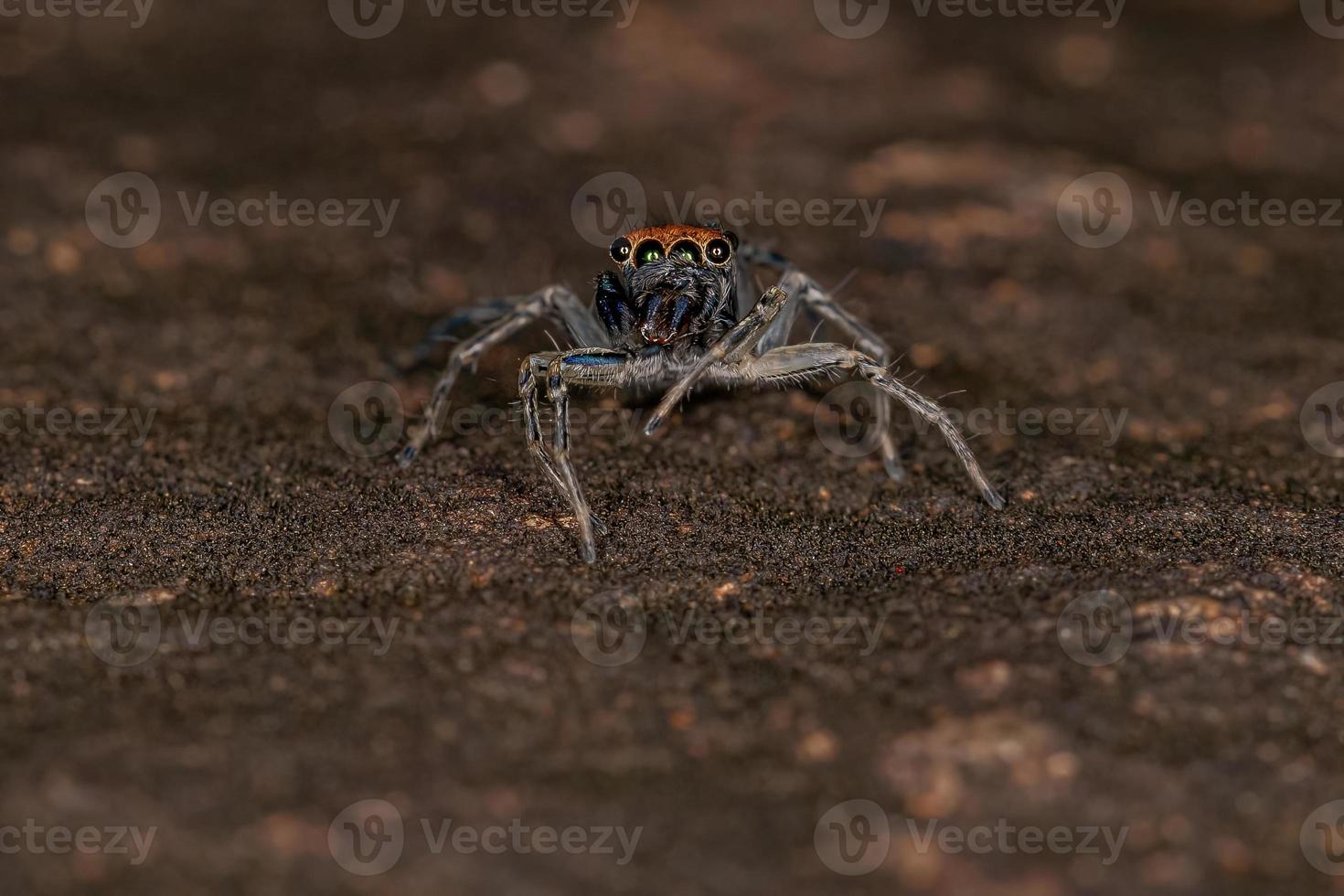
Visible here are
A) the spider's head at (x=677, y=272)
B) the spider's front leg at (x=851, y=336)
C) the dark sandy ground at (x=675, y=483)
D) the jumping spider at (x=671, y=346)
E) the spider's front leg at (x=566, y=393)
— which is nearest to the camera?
the dark sandy ground at (x=675, y=483)

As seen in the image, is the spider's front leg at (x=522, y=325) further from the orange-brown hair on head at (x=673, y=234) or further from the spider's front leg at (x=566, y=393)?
the orange-brown hair on head at (x=673, y=234)

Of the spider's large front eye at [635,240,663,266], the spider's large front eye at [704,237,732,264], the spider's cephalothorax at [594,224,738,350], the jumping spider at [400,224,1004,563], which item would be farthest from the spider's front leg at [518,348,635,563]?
the spider's large front eye at [704,237,732,264]

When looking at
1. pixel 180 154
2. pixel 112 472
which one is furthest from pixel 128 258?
A: pixel 112 472

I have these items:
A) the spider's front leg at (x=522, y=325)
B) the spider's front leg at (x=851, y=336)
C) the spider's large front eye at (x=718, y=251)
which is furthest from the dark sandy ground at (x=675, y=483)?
the spider's large front eye at (x=718, y=251)

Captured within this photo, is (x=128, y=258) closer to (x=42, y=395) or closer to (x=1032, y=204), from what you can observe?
(x=42, y=395)

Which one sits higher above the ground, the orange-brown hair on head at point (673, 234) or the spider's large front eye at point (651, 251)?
the orange-brown hair on head at point (673, 234)

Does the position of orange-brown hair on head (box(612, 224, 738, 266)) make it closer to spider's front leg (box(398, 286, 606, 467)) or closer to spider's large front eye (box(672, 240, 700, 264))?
spider's large front eye (box(672, 240, 700, 264))

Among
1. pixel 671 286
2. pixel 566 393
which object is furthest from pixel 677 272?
pixel 566 393
